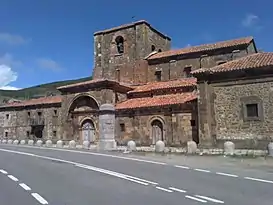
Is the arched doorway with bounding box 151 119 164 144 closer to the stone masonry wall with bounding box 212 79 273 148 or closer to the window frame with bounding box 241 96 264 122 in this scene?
the stone masonry wall with bounding box 212 79 273 148

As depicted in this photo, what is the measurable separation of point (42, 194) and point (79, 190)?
0.89 metres

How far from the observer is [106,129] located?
2352cm

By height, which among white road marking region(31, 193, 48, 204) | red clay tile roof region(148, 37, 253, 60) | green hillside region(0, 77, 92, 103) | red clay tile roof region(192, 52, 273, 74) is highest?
green hillside region(0, 77, 92, 103)

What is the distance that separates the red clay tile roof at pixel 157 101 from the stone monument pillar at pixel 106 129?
552 cm

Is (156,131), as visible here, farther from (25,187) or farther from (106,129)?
(25,187)

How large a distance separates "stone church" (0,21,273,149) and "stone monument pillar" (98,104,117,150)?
557 centimetres

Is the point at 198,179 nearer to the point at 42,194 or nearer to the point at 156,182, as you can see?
the point at 156,182

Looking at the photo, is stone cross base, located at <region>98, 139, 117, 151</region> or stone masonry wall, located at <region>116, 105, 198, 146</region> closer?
stone cross base, located at <region>98, 139, 117, 151</region>

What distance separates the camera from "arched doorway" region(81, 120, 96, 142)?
3256 centimetres

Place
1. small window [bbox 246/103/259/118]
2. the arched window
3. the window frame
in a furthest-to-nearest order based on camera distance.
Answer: the arched window
small window [bbox 246/103/259/118]
the window frame

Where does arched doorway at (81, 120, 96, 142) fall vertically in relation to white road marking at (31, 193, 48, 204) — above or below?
above

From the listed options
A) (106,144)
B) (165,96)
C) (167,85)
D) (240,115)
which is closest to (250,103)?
(240,115)

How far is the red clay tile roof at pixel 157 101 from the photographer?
2739 centimetres

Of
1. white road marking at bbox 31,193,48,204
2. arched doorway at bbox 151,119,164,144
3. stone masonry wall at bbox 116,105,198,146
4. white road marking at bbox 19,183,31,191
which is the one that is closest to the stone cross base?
stone masonry wall at bbox 116,105,198,146
